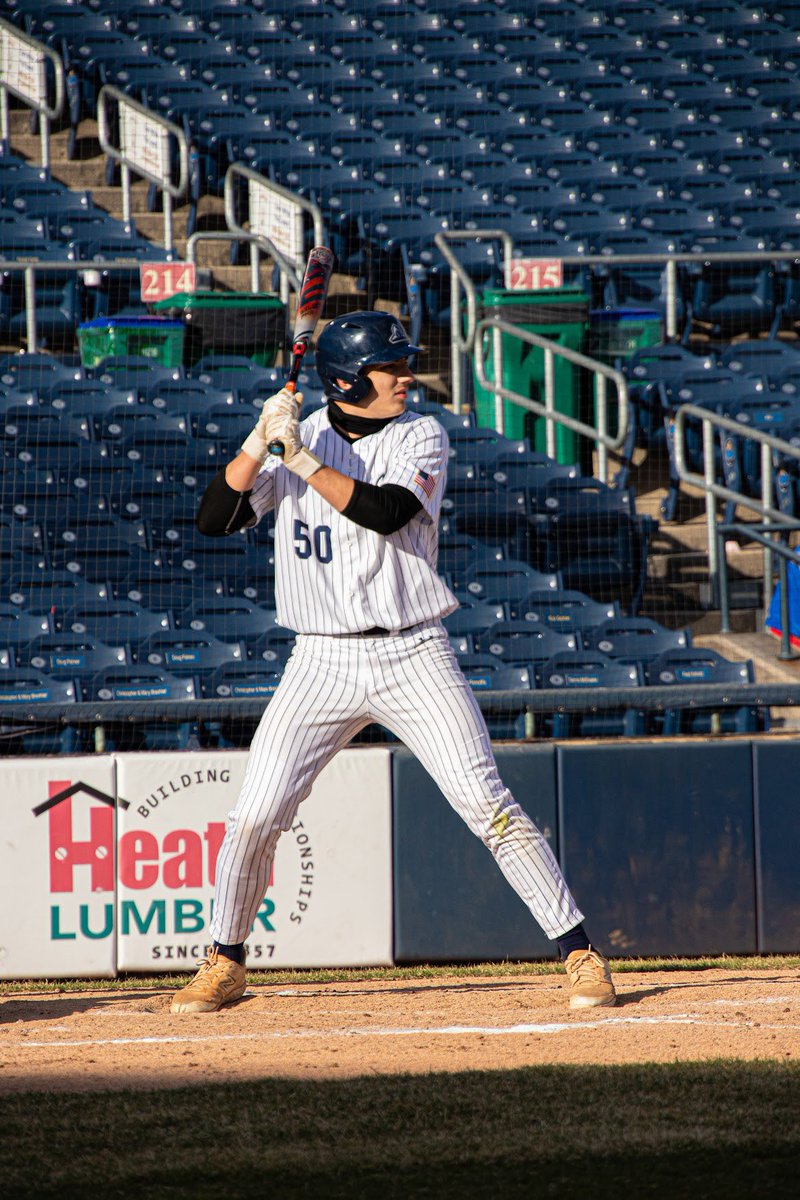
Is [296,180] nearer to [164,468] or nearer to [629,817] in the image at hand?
[164,468]

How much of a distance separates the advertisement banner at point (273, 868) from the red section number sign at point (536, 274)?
5.52 meters

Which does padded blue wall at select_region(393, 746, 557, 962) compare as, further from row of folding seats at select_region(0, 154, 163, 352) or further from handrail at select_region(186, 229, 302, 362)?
row of folding seats at select_region(0, 154, 163, 352)

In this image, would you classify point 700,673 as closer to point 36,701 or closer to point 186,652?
point 186,652

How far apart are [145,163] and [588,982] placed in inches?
392

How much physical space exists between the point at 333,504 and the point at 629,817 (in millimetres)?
2167

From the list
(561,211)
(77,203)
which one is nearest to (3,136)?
(77,203)

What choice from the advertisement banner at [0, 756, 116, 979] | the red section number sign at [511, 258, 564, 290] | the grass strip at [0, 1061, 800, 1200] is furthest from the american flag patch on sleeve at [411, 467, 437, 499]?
the red section number sign at [511, 258, 564, 290]

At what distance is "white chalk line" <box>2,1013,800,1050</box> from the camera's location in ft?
11.3

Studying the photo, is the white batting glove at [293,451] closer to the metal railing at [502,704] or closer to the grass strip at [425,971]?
the grass strip at [425,971]

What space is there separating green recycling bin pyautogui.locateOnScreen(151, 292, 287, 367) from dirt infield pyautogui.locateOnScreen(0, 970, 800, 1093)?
624 cm

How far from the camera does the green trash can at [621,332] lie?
10414 millimetres

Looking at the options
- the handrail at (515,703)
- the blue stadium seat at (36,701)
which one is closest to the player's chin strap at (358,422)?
the handrail at (515,703)

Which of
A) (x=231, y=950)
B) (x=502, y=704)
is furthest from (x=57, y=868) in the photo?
(x=502, y=704)

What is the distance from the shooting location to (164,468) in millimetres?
8672
